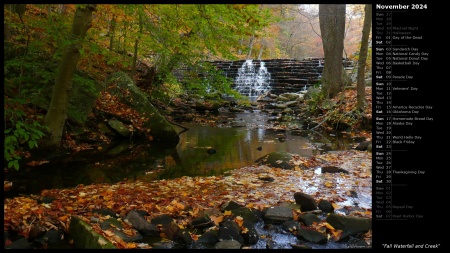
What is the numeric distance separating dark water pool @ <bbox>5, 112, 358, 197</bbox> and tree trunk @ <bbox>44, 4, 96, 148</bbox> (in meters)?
0.87

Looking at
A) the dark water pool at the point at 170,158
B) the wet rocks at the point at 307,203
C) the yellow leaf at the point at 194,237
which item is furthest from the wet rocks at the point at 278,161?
the yellow leaf at the point at 194,237

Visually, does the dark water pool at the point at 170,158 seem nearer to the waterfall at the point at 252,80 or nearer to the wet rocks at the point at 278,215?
the wet rocks at the point at 278,215

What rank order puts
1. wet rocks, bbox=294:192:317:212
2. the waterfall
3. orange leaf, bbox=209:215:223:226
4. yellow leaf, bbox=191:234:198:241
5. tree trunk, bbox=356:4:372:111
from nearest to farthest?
yellow leaf, bbox=191:234:198:241 < orange leaf, bbox=209:215:223:226 < wet rocks, bbox=294:192:317:212 < tree trunk, bbox=356:4:372:111 < the waterfall

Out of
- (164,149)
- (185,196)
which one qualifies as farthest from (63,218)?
(164,149)

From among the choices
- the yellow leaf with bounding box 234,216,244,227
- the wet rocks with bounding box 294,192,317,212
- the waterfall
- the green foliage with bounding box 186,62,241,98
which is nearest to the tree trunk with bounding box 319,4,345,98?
the green foliage with bounding box 186,62,241,98

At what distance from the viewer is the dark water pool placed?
730cm

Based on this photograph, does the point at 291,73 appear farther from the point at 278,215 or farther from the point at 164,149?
the point at 278,215

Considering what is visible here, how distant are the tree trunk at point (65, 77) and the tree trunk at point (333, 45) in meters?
11.2

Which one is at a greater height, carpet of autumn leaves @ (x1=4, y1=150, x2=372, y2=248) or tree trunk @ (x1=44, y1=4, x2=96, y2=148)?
tree trunk @ (x1=44, y1=4, x2=96, y2=148)

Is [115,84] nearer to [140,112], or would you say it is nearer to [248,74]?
[140,112]

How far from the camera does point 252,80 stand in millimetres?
26578

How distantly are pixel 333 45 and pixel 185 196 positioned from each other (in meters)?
12.8

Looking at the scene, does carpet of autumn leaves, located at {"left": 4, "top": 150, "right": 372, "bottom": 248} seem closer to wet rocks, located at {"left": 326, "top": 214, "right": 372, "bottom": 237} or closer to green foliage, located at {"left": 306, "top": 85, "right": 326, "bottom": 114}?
wet rocks, located at {"left": 326, "top": 214, "right": 372, "bottom": 237}
